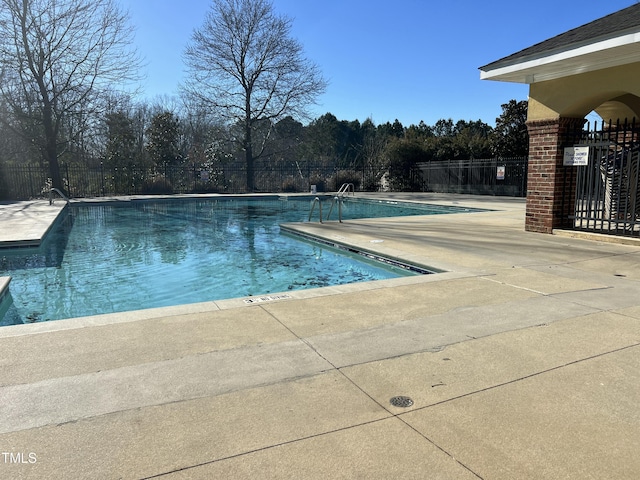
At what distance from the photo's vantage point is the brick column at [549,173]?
30.4 feet

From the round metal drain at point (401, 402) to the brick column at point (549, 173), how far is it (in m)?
8.03

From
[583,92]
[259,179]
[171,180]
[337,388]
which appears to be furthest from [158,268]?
[259,179]

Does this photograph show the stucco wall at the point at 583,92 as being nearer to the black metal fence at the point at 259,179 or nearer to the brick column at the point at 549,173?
the brick column at the point at 549,173

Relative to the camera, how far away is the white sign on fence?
29.0 ft

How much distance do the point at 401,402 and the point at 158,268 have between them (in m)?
6.70

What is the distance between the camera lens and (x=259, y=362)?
Result: 3.42m

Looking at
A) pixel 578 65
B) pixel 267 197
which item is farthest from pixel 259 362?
pixel 267 197

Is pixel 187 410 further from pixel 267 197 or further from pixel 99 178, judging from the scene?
pixel 99 178

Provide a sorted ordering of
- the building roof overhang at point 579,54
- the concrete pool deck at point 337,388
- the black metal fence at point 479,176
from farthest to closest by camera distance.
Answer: the black metal fence at point 479,176 < the building roof overhang at point 579,54 < the concrete pool deck at point 337,388

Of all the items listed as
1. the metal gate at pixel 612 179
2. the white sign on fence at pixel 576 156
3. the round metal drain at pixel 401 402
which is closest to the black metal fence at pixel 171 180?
the metal gate at pixel 612 179

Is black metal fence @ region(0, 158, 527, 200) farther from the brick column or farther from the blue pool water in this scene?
the brick column

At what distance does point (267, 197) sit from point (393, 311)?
73.8 ft

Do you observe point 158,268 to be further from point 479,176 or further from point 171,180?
point 171,180

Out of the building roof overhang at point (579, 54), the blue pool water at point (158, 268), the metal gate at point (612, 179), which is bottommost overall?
the blue pool water at point (158, 268)
